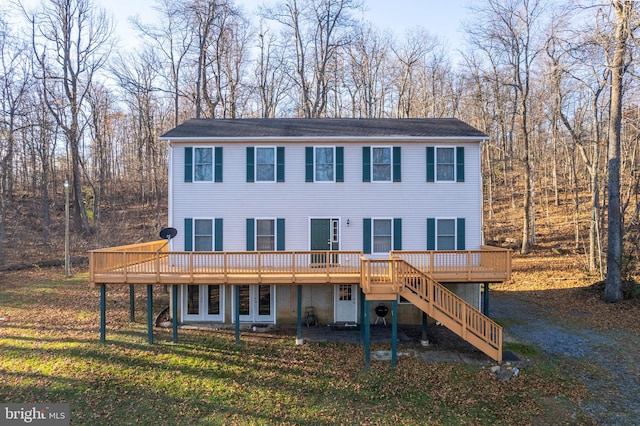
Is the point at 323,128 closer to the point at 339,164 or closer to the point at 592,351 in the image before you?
the point at 339,164

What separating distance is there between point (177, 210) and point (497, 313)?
13006 mm

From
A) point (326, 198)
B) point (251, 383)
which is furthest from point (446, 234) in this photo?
point (251, 383)

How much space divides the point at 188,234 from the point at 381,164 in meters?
7.51

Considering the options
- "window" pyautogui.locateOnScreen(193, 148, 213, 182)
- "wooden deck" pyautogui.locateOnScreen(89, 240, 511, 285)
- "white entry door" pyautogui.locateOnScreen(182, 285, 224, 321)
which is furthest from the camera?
"white entry door" pyautogui.locateOnScreen(182, 285, 224, 321)

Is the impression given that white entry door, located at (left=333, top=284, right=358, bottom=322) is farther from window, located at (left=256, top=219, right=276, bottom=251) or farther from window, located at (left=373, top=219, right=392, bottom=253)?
window, located at (left=256, top=219, right=276, bottom=251)

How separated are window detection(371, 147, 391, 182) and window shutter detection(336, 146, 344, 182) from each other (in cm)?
112

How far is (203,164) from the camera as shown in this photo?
1259cm

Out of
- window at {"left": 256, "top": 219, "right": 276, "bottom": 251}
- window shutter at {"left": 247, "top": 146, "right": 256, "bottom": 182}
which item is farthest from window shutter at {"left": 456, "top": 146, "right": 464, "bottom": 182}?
window shutter at {"left": 247, "top": 146, "right": 256, "bottom": 182}

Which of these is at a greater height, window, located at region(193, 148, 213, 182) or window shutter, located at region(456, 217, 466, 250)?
window, located at region(193, 148, 213, 182)

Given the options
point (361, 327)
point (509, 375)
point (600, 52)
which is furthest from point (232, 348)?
point (600, 52)

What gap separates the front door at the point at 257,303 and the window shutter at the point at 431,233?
5.97 meters

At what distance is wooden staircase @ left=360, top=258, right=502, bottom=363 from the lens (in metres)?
9.46

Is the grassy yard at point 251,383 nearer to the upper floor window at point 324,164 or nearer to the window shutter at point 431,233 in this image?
the window shutter at point 431,233

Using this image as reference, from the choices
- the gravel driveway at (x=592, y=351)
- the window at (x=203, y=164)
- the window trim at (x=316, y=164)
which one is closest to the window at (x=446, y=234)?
the gravel driveway at (x=592, y=351)
